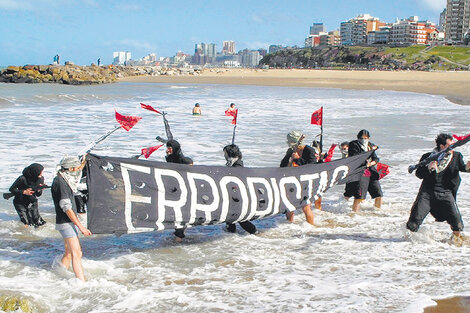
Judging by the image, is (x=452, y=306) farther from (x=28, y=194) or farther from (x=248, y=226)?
(x=28, y=194)

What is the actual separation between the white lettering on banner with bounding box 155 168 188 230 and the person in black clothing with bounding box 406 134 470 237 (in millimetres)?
3151

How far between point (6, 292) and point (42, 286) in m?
0.42

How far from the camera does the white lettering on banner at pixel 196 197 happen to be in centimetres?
683

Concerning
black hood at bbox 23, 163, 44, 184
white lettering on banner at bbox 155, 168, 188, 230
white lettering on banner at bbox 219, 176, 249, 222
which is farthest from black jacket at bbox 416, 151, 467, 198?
black hood at bbox 23, 163, 44, 184

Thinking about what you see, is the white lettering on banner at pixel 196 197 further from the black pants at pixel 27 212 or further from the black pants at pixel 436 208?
the black pants at pixel 27 212

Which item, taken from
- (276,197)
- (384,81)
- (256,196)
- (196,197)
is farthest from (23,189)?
(384,81)

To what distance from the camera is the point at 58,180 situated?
233 inches

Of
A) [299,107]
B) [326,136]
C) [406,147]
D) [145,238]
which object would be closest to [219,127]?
[326,136]

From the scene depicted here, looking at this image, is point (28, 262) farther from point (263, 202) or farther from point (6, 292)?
point (263, 202)

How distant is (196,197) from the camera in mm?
6855

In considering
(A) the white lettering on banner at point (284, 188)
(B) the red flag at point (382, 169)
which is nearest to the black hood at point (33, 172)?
(A) the white lettering on banner at point (284, 188)

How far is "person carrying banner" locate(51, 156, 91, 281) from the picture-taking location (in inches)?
231

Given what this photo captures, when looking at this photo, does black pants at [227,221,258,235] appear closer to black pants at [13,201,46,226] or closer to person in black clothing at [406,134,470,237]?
person in black clothing at [406,134,470,237]

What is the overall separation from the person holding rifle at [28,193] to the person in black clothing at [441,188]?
549cm
